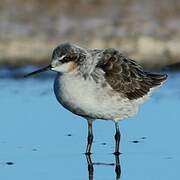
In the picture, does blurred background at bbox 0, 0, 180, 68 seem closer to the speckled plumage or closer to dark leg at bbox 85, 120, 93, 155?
the speckled plumage

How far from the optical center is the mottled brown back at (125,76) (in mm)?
12086

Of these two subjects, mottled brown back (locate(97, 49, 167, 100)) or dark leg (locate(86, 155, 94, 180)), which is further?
mottled brown back (locate(97, 49, 167, 100))

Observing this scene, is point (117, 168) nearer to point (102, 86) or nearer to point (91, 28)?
point (102, 86)

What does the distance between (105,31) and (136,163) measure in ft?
37.8

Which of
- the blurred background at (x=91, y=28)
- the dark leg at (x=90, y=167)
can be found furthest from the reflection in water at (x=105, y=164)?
the blurred background at (x=91, y=28)

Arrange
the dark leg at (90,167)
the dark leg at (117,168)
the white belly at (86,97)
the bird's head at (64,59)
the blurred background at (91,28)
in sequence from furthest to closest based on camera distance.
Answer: the blurred background at (91,28) < the bird's head at (64,59) < the white belly at (86,97) < the dark leg at (90,167) < the dark leg at (117,168)

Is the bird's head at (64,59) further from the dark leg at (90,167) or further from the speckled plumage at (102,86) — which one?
the dark leg at (90,167)

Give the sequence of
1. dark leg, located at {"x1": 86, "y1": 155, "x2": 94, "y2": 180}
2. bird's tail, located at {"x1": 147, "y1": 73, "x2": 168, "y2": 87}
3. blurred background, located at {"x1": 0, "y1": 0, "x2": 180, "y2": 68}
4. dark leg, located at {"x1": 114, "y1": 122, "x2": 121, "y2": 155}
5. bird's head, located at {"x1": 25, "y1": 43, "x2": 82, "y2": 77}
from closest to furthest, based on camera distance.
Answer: dark leg, located at {"x1": 86, "y1": 155, "x2": 94, "y2": 180} < bird's head, located at {"x1": 25, "y1": 43, "x2": 82, "y2": 77} < dark leg, located at {"x1": 114, "y1": 122, "x2": 121, "y2": 155} < bird's tail, located at {"x1": 147, "y1": 73, "x2": 168, "y2": 87} < blurred background, located at {"x1": 0, "y1": 0, "x2": 180, "y2": 68}

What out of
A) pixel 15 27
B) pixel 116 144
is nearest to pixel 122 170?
pixel 116 144

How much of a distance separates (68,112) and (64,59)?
2673mm

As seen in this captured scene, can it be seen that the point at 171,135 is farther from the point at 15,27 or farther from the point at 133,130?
the point at 15,27

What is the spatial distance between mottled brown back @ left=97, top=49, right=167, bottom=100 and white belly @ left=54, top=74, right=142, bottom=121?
22 cm

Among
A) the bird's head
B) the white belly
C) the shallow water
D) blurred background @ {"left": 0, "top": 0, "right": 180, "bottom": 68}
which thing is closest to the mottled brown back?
the white belly

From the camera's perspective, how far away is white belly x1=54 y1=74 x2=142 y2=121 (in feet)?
37.8
